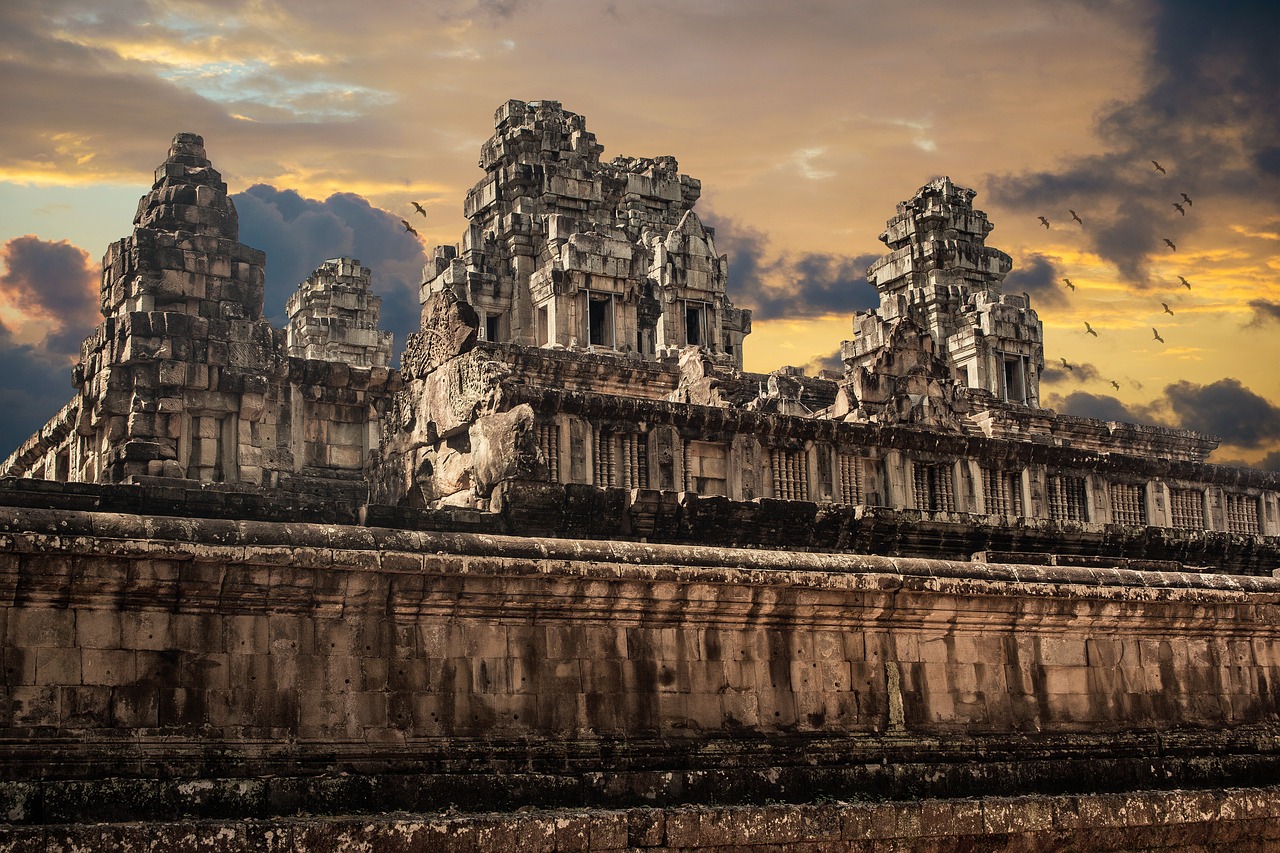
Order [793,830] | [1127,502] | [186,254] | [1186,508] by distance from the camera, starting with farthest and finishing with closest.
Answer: [186,254], [1186,508], [1127,502], [793,830]

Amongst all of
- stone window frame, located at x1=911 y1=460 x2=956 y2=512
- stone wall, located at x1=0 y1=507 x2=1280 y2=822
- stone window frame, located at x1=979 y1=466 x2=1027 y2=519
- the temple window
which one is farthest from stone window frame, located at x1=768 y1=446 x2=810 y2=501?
the temple window

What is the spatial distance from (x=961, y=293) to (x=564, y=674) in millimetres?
47407

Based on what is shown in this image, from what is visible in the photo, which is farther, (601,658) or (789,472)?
(789,472)

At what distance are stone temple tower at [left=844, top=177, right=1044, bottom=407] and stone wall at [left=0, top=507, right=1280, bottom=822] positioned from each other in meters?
38.4

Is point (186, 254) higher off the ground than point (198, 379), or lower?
higher

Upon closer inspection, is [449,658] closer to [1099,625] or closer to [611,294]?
[1099,625]

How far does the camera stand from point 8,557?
36.3ft

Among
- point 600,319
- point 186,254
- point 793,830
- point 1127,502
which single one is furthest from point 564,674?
point 600,319

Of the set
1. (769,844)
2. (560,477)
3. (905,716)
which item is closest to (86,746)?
(769,844)

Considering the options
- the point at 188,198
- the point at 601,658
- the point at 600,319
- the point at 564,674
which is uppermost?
the point at 600,319

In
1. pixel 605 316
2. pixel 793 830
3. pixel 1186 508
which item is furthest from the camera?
pixel 605 316

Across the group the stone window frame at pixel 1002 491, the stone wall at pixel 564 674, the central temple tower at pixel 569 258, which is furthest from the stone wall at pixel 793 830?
the central temple tower at pixel 569 258

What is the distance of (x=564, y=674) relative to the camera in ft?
43.7

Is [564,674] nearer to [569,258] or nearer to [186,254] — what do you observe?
[186,254]
